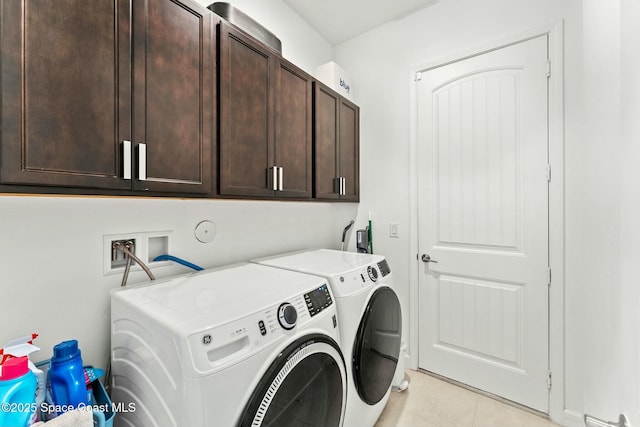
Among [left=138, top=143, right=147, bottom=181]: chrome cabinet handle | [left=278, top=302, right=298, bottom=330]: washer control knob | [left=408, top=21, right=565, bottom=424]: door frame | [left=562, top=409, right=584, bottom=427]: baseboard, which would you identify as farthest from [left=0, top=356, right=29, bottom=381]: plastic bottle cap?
[left=562, top=409, right=584, bottom=427]: baseboard

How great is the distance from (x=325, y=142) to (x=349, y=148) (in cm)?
41

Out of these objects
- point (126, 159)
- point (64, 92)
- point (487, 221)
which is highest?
point (64, 92)

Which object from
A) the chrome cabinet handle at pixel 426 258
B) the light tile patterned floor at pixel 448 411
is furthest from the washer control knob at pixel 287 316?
the chrome cabinet handle at pixel 426 258

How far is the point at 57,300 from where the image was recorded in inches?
41.6

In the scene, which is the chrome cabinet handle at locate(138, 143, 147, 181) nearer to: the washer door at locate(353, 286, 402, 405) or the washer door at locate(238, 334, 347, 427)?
the washer door at locate(238, 334, 347, 427)

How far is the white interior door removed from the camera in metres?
1.81

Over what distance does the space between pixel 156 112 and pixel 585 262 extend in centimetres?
238

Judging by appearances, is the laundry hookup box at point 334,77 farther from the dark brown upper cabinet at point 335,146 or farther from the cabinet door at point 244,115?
the cabinet door at point 244,115

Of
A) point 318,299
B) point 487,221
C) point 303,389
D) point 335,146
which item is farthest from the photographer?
point 335,146

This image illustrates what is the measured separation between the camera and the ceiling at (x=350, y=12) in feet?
7.21

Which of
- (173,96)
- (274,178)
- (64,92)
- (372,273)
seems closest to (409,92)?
(274,178)

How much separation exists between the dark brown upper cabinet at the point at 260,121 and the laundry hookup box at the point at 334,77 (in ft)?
1.61

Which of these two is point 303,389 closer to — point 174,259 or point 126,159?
point 174,259

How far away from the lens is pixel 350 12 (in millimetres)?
2301
